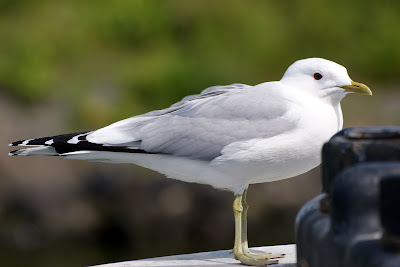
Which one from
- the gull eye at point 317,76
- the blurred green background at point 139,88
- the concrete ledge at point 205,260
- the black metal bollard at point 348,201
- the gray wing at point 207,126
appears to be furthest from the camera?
the blurred green background at point 139,88

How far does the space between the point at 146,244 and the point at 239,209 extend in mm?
3747

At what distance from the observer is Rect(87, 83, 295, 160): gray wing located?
2.52 m

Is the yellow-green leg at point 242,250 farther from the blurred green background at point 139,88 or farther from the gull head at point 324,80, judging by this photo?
the blurred green background at point 139,88

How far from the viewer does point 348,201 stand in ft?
4.15

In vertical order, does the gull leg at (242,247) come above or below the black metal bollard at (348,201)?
below

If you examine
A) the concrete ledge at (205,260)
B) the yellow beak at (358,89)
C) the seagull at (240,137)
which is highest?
the yellow beak at (358,89)

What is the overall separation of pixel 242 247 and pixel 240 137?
0.39 meters

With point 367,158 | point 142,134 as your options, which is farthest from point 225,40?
point 367,158

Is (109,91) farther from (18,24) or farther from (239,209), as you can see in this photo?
(239,209)

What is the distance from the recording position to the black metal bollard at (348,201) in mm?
1256

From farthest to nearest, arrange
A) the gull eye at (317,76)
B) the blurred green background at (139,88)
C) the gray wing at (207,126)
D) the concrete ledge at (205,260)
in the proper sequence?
the blurred green background at (139,88), the gull eye at (317,76), the gray wing at (207,126), the concrete ledge at (205,260)

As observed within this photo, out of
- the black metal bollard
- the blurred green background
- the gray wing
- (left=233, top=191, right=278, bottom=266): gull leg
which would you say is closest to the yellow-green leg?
(left=233, top=191, right=278, bottom=266): gull leg

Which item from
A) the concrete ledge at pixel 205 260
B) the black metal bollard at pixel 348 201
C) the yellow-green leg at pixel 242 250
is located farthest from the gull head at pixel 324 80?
the black metal bollard at pixel 348 201

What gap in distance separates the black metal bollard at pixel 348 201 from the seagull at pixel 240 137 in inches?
37.2
